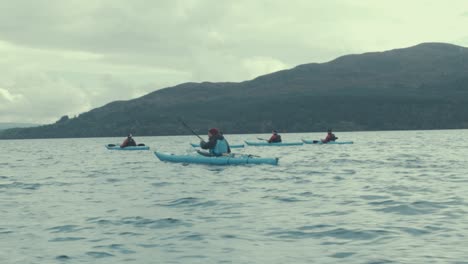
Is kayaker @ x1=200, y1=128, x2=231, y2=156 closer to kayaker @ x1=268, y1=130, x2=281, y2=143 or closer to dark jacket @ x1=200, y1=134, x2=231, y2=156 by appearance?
dark jacket @ x1=200, y1=134, x2=231, y2=156

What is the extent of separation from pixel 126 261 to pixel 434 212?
27.3 ft

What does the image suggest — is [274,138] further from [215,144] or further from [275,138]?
[215,144]

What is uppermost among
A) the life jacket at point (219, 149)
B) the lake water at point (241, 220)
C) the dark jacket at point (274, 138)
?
the dark jacket at point (274, 138)

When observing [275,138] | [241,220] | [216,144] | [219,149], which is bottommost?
[241,220]

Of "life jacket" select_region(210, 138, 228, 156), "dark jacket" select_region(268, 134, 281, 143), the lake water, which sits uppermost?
"dark jacket" select_region(268, 134, 281, 143)

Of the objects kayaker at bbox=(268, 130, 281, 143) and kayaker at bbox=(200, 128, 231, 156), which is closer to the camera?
kayaker at bbox=(200, 128, 231, 156)

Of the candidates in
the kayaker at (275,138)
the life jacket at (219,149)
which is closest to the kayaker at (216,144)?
the life jacket at (219,149)

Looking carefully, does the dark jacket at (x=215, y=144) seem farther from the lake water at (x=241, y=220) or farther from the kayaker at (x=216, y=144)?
the lake water at (x=241, y=220)

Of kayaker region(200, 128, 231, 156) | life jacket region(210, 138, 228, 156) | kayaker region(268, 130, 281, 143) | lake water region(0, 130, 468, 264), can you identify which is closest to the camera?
lake water region(0, 130, 468, 264)

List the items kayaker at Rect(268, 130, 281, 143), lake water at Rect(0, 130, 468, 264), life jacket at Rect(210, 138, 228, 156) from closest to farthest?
lake water at Rect(0, 130, 468, 264)
life jacket at Rect(210, 138, 228, 156)
kayaker at Rect(268, 130, 281, 143)

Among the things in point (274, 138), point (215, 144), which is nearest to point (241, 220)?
point (215, 144)

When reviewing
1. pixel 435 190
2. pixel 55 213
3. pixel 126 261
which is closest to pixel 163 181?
pixel 55 213

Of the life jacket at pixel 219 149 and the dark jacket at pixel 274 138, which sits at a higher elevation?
the dark jacket at pixel 274 138

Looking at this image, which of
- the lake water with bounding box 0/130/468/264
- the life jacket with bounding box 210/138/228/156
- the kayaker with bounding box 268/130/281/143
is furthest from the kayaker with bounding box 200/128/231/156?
the kayaker with bounding box 268/130/281/143
